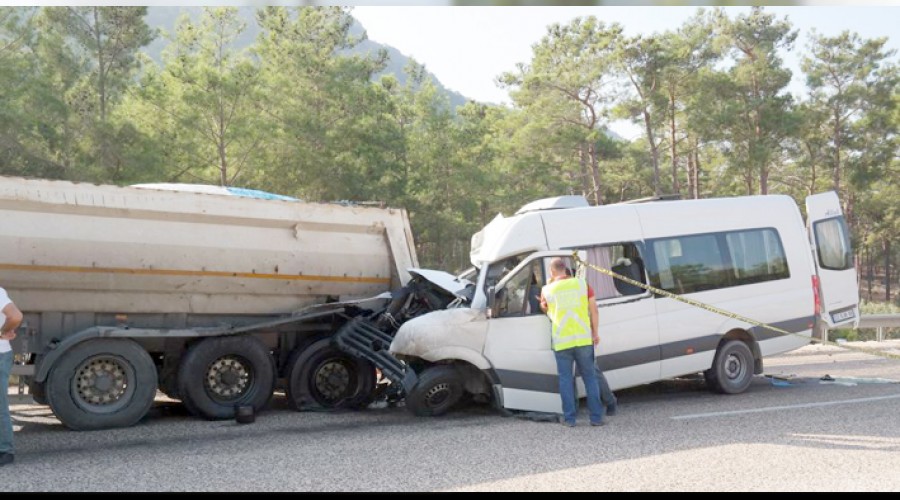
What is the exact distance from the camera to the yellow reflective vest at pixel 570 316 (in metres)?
8.63

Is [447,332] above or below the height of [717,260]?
below

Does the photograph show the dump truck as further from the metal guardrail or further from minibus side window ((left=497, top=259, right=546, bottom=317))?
the metal guardrail

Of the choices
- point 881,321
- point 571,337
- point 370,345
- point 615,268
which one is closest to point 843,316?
point 615,268

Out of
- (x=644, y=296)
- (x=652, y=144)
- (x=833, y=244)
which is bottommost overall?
(x=644, y=296)

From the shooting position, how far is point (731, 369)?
35.1 ft

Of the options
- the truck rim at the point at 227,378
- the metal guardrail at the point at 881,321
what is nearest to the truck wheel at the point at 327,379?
the truck rim at the point at 227,378

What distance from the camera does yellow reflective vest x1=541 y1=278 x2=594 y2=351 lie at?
863 cm

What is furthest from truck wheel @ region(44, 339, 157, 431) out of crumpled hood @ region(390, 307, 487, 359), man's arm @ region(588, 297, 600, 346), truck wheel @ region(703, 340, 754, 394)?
truck wheel @ region(703, 340, 754, 394)

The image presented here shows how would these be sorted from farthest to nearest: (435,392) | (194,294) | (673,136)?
1. (673,136)
2. (194,294)
3. (435,392)

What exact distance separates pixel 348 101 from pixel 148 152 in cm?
655

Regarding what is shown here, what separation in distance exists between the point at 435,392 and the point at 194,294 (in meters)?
2.88

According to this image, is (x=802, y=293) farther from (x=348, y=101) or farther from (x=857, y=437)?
(x=348, y=101)

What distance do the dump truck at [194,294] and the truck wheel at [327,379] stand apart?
0.04ft

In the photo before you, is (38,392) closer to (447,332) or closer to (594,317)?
(447,332)
